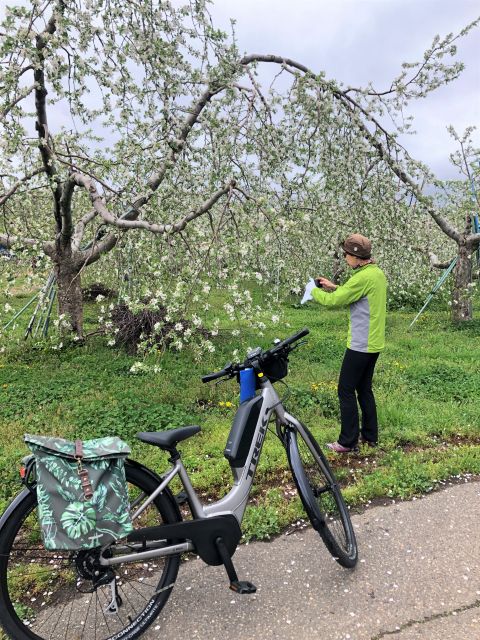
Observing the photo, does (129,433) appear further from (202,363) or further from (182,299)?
(202,363)

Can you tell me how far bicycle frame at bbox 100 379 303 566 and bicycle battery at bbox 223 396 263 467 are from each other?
28 mm

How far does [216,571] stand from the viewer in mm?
2928

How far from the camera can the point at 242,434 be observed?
8.79 feet

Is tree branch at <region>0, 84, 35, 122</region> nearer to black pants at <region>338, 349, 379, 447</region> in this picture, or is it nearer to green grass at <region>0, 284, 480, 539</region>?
green grass at <region>0, 284, 480, 539</region>

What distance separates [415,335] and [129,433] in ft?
24.6

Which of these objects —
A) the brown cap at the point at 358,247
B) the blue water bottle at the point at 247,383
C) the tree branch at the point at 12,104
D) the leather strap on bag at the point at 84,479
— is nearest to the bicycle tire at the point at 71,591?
the leather strap on bag at the point at 84,479

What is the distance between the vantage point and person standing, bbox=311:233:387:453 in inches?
167

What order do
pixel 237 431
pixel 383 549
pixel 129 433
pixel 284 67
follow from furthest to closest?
pixel 284 67 < pixel 129 433 < pixel 383 549 < pixel 237 431

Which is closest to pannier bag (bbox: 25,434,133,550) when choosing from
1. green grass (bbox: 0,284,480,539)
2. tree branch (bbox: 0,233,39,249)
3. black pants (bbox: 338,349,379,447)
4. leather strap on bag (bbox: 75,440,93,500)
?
leather strap on bag (bbox: 75,440,93,500)

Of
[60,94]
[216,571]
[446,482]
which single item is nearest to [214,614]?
[216,571]

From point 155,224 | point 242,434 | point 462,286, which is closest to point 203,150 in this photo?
point 155,224

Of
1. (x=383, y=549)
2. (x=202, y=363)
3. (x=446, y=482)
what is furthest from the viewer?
(x=202, y=363)

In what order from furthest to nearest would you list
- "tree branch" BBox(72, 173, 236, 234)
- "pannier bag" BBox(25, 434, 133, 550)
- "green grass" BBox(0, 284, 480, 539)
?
"tree branch" BBox(72, 173, 236, 234) < "green grass" BBox(0, 284, 480, 539) < "pannier bag" BBox(25, 434, 133, 550)

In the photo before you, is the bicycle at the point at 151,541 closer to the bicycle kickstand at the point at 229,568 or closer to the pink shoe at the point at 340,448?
the bicycle kickstand at the point at 229,568
